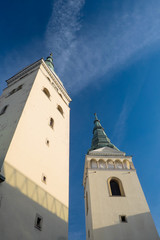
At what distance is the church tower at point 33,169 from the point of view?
807 centimetres

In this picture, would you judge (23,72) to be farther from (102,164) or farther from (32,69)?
(102,164)

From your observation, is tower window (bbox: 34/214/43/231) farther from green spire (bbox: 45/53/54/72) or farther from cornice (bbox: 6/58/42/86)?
green spire (bbox: 45/53/54/72)

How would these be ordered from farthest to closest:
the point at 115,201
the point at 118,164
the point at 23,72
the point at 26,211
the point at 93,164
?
the point at 118,164
the point at 93,164
the point at 23,72
the point at 115,201
the point at 26,211

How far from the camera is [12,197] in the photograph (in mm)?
8172

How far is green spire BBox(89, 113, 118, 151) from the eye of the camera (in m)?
26.9

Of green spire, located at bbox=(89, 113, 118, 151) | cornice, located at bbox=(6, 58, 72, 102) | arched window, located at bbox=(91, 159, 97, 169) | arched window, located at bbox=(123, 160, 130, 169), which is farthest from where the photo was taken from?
green spire, located at bbox=(89, 113, 118, 151)

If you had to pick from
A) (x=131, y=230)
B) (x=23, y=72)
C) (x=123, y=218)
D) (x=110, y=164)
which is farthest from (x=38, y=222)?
(x=23, y=72)

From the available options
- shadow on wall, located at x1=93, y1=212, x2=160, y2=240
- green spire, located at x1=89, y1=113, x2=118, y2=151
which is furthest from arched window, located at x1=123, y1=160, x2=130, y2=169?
shadow on wall, located at x1=93, y1=212, x2=160, y2=240

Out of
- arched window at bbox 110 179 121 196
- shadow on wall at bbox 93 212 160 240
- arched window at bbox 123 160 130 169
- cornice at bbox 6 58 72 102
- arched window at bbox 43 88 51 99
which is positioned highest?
cornice at bbox 6 58 72 102

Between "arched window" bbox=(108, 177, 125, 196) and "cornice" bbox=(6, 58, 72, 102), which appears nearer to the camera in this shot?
"arched window" bbox=(108, 177, 125, 196)

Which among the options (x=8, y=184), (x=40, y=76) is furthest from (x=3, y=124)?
(x=40, y=76)

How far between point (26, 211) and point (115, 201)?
36.6 ft

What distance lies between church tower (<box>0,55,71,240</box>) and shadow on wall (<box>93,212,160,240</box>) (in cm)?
561

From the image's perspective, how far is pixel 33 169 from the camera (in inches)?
405
